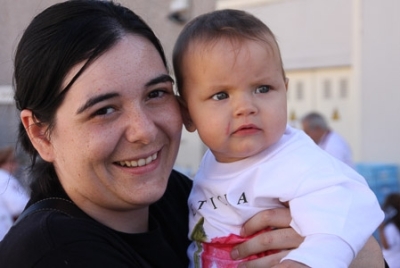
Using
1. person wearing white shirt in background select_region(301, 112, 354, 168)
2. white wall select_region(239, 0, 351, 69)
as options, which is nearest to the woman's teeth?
person wearing white shirt in background select_region(301, 112, 354, 168)

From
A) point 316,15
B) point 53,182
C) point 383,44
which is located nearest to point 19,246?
point 53,182

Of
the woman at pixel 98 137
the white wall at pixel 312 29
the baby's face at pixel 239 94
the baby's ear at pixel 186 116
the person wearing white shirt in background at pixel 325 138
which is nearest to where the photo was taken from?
the woman at pixel 98 137

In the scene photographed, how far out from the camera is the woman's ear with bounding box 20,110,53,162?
1.72 metres

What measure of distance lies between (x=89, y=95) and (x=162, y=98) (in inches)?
10.1

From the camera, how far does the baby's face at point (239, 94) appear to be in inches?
71.3

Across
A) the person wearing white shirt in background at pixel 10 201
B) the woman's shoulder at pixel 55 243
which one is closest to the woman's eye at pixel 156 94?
the woman's shoulder at pixel 55 243

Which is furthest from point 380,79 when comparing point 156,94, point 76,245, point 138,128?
point 76,245

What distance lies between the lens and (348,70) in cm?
962

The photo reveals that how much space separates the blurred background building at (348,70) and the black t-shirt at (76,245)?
6405mm

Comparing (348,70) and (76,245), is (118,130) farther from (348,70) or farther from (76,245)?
(348,70)

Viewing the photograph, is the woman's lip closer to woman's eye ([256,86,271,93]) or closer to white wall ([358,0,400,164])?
woman's eye ([256,86,271,93])

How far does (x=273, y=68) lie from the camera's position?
1864mm

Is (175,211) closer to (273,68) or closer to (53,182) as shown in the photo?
(53,182)

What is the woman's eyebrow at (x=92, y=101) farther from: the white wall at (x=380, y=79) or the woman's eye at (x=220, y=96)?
the white wall at (x=380, y=79)
